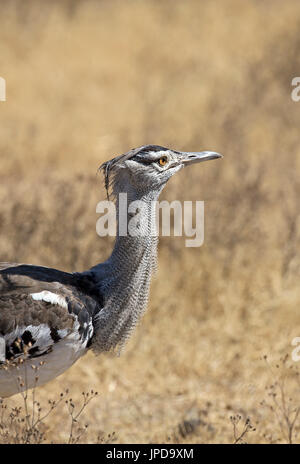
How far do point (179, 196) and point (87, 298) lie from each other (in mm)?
2017

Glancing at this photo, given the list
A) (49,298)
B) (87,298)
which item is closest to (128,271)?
(87,298)

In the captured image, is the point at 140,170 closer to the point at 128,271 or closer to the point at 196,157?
the point at 196,157

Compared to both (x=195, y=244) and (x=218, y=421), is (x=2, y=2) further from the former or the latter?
(x=218, y=421)

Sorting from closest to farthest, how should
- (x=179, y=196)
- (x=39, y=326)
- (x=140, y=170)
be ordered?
(x=39, y=326) → (x=140, y=170) → (x=179, y=196)

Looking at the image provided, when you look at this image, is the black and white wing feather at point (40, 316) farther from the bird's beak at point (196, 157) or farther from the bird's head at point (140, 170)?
the bird's beak at point (196, 157)

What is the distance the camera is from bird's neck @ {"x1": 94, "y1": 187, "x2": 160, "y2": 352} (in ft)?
10.1

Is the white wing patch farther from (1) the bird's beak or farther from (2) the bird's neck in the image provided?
(1) the bird's beak

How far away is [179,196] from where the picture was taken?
4.99 metres

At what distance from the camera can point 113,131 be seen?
784 centimetres

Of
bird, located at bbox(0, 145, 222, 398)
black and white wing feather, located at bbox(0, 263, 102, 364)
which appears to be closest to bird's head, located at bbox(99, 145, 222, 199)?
bird, located at bbox(0, 145, 222, 398)

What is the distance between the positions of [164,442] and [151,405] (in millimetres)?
446

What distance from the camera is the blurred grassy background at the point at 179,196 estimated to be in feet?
13.5

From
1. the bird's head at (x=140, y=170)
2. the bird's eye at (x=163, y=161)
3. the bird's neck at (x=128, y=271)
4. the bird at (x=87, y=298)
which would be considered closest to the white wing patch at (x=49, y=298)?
the bird at (x=87, y=298)

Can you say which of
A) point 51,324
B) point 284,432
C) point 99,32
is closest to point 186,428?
point 284,432
